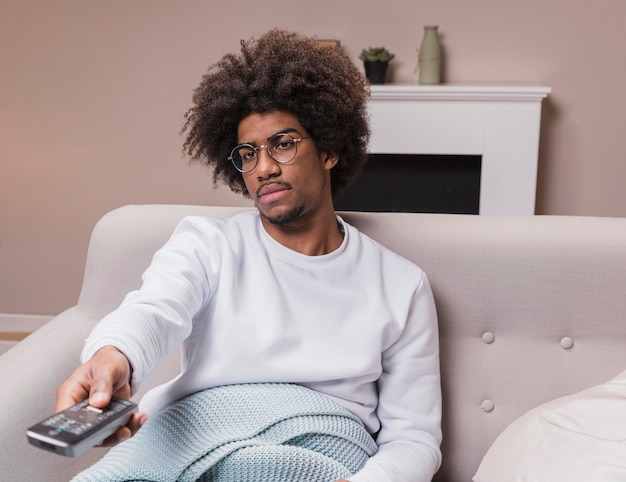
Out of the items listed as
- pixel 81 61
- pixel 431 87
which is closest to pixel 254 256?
pixel 431 87

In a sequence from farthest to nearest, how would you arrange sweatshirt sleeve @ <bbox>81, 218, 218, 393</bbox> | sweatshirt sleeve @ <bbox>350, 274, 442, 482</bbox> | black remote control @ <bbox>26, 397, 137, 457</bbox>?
sweatshirt sleeve @ <bbox>350, 274, 442, 482</bbox> → sweatshirt sleeve @ <bbox>81, 218, 218, 393</bbox> → black remote control @ <bbox>26, 397, 137, 457</bbox>

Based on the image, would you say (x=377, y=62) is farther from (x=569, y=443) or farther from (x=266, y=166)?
(x=569, y=443)

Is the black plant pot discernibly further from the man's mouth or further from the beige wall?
the man's mouth

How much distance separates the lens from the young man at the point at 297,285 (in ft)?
4.18

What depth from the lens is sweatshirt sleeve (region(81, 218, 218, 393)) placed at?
1042mm

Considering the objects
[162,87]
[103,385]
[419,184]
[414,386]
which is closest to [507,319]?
[414,386]

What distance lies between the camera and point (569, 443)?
44.3 inches

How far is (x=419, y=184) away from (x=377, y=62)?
1.78ft

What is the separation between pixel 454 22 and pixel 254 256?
214cm

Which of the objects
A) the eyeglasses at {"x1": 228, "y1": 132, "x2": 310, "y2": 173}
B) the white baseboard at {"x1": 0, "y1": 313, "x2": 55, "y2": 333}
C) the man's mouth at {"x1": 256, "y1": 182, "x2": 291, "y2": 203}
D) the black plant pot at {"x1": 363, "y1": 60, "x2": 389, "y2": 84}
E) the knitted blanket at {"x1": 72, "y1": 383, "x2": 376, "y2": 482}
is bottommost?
the white baseboard at {"x1": 0, "y1": 313, "x2": 55, "y2": 333}

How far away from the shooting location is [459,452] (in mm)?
1463

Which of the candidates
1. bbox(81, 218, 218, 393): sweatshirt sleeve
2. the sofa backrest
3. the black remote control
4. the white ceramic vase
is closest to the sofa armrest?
bbox(81, 218, 218, 393): sweatshirt sleeve

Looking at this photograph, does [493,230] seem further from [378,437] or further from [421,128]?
[421,128]

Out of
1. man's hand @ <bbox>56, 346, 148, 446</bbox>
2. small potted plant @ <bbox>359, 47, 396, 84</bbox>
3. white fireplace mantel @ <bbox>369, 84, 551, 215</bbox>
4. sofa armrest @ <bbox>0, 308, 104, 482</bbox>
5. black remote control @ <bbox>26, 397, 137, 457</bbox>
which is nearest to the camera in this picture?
black remote control @ <bbox>26, 397, 137, 457</bbox>
